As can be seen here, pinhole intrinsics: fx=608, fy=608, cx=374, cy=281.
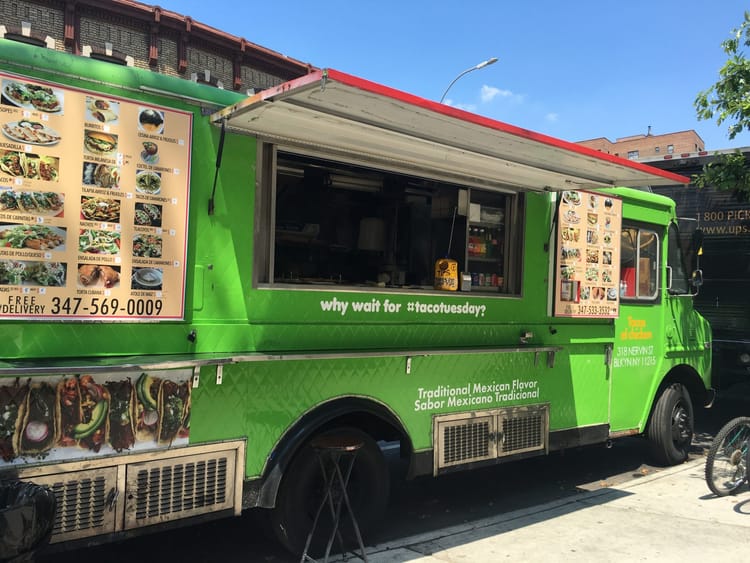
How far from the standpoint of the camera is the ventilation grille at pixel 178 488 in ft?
10.4

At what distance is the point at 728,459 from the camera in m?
5.63

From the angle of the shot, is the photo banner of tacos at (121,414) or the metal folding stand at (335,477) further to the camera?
the metal folding stand at (335,477)

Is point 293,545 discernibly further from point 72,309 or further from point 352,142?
point 352,142

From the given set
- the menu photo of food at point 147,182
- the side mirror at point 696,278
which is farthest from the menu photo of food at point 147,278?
the side mirror at point 696,278

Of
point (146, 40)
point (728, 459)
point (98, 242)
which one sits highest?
point (146, 40)

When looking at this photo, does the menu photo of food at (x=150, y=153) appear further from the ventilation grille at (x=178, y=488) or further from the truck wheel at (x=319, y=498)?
the truck wheel at (x=319, y=498)

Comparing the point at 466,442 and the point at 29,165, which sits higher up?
the point at 29,165

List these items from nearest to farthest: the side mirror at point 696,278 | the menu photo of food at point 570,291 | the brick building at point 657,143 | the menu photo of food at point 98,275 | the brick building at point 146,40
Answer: the menu photo of food at point 98,275 → the menu photo of food at point 570,291 → the side mirror at point 696,278 → the brick building at point 146,40 → the brick building at point 657,143

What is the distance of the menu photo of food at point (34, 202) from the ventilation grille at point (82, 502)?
129 cm

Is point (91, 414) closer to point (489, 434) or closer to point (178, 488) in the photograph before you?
point (178, 488)

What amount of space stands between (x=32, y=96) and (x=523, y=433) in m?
4.20

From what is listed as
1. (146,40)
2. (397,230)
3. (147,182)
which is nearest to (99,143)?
(147,182)

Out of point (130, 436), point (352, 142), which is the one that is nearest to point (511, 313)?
point (352, 142)

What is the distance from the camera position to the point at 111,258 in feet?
10.5
